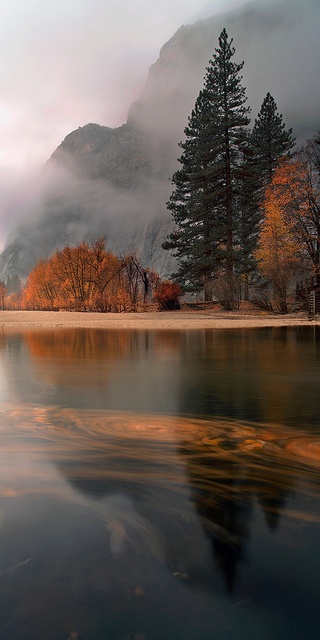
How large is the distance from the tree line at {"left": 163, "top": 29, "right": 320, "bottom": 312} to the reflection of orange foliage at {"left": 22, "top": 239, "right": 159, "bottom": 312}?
503 centimetres

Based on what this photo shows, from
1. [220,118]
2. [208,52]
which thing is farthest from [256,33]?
[220,118]

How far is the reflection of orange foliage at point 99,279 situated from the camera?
2792cm

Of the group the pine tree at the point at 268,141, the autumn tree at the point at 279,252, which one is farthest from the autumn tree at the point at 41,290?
the autumn tree at the point at 279,252

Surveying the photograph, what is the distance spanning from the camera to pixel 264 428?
2898mm

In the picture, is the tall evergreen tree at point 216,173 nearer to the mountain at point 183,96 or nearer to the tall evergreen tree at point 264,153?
the tall evergreen tree at point 264,153

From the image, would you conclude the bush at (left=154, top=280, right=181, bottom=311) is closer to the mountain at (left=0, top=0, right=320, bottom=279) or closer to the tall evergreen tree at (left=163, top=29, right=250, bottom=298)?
the tall evergreen tree at (left=163, top=29, right=250, bottom=298)

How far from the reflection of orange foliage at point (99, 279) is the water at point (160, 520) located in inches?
957

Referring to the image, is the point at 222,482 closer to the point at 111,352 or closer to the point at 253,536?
the point at 253,536

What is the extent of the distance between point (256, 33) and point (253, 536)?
187 meters

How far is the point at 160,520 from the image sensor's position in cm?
157

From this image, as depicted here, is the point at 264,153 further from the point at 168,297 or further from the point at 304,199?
the point at 168,297

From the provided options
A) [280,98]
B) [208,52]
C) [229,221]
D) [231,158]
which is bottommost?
[229,221]

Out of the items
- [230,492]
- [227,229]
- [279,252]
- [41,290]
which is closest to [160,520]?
[230,492]

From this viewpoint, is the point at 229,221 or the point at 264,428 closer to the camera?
the point at 264,428
